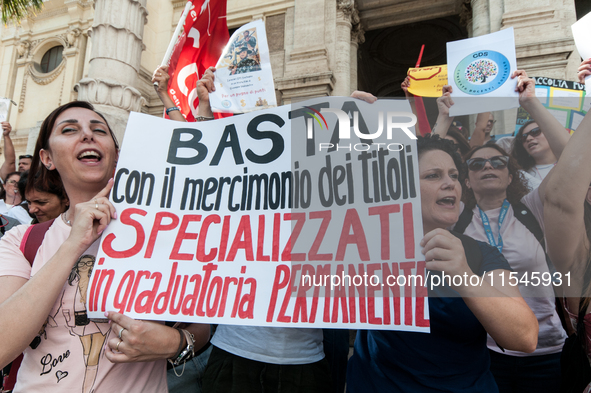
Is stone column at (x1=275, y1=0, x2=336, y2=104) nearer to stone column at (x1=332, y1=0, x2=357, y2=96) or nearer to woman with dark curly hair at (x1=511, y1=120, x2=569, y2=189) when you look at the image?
stone column at (x1=332, y1=0, x2=357, y2=96)

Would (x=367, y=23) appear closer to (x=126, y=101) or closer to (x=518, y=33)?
(x=518, y=33)

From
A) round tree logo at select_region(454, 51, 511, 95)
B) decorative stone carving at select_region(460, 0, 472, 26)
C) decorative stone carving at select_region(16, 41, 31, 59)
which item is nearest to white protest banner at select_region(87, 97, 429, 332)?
round tree logo at select_region(454, 51, 511, 95)

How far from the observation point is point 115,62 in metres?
7.10

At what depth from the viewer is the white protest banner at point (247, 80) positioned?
2.69 metres

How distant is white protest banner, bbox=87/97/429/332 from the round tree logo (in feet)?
3.09

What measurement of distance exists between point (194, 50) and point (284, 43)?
20.1ft

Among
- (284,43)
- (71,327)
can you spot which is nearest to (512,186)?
(71,327)

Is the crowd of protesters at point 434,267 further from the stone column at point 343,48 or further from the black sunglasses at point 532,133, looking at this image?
the stone column at point 343,48

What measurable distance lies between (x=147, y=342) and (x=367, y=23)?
10.1 m

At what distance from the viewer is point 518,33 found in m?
6.30

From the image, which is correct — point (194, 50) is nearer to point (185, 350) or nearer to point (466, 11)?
point (185, 350)

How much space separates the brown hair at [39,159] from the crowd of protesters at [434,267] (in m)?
0.01

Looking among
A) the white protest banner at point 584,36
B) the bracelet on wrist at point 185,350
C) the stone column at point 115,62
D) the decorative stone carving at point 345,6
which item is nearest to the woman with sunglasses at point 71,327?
the bracelet on wrist at point 185,350

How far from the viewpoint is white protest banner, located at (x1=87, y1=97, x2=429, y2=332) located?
Answer: 4.40 ft
